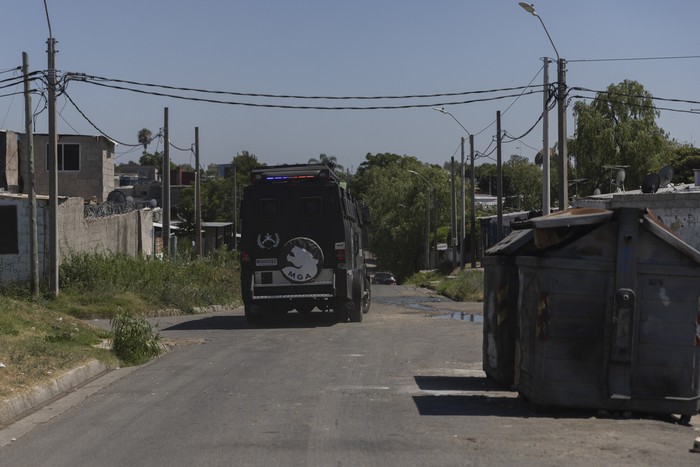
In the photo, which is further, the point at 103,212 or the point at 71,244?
the point at 103,212

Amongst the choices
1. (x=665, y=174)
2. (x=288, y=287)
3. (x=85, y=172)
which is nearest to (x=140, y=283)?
(x=288, y=287)

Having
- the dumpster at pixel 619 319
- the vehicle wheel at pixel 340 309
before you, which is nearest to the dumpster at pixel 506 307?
the dumpster at pixel 619 319

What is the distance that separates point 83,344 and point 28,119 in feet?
34.0

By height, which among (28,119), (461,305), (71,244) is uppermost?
(28,119)

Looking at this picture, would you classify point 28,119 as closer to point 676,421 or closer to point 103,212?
point 103,212

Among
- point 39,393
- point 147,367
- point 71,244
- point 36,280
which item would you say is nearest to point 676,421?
point 39,393

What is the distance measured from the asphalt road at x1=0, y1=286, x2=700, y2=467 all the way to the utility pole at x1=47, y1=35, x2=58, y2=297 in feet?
33.8

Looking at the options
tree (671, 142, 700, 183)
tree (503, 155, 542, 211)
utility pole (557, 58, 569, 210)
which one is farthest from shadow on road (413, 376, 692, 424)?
tree (503, 155, 542, 211)

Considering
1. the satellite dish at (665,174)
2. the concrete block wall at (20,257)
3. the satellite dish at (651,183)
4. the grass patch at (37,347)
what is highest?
the satellite dish at (665,174)

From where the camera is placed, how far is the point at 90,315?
2508 cm

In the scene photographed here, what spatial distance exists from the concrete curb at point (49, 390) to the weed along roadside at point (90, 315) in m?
0.01

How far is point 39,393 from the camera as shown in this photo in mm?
11625

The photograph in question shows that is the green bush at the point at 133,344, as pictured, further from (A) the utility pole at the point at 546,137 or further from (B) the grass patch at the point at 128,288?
(A) the utility pole at the point at 546,137

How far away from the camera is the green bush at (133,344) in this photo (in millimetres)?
15945
